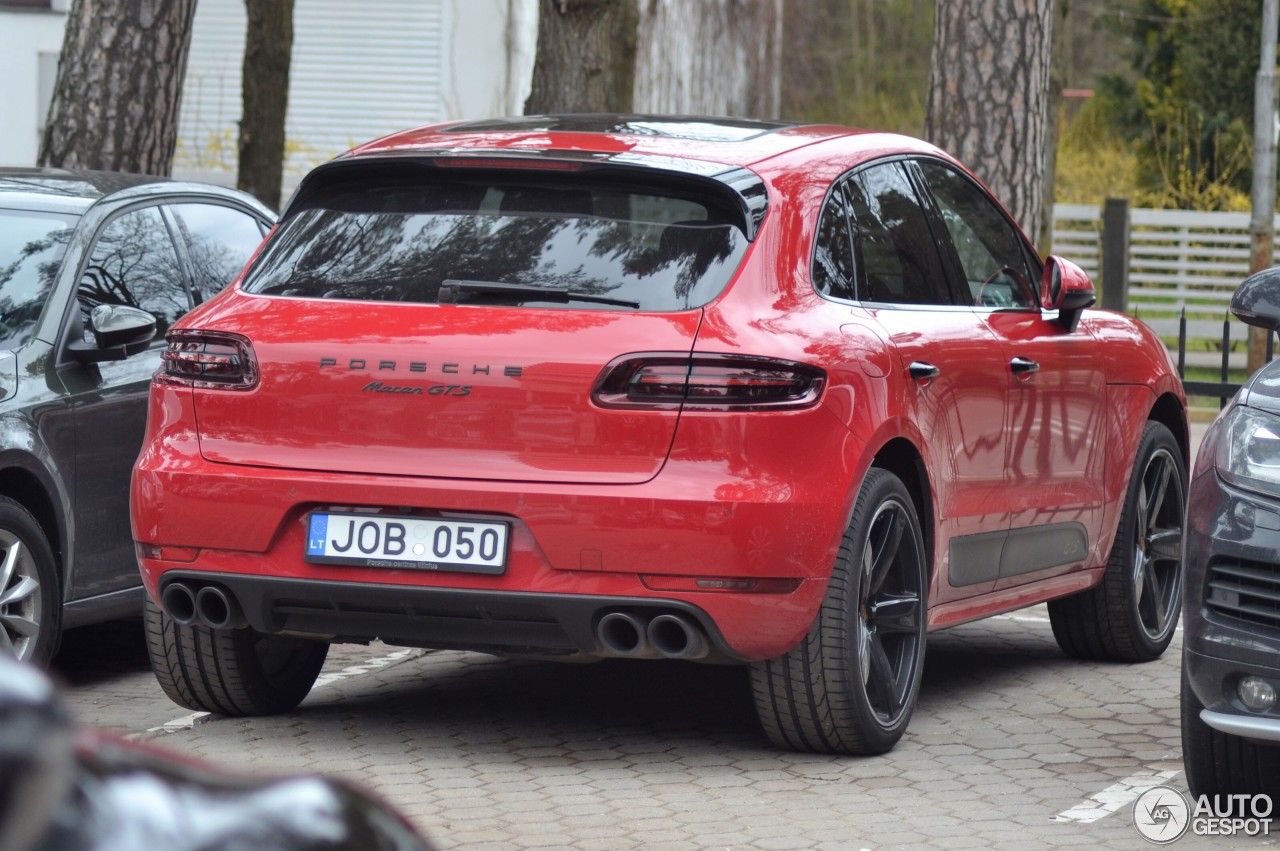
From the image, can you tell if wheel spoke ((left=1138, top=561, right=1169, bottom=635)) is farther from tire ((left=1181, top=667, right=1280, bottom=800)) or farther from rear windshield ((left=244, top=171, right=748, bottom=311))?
rear windshield ((left=244, top=171, right=748, bottom=311))

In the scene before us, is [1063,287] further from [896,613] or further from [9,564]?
[9,564]

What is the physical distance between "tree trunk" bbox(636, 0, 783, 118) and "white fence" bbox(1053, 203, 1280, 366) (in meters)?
8.37

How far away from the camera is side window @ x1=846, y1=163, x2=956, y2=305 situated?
5.84 meters

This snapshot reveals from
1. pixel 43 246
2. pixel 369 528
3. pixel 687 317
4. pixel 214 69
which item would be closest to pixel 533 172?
pixel 687 317

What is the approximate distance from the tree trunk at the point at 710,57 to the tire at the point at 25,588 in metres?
25.6

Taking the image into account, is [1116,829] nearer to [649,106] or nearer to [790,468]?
[790,468]

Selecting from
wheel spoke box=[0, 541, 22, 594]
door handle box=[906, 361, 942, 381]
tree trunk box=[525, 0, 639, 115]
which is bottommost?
wheel spoke box=[0, 541, 22, 594]

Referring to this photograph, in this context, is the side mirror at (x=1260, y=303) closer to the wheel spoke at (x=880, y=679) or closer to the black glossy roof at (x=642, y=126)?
the wheel spoke at (x=880, y=679)

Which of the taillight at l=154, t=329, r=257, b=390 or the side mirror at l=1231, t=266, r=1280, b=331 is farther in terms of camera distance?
the taillight at l=154, t=329, r=257, b=390

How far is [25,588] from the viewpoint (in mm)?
6199

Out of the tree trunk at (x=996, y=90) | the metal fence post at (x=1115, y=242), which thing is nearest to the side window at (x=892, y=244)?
the tree trunk at (x=996, y=90)

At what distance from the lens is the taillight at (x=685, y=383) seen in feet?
16.5

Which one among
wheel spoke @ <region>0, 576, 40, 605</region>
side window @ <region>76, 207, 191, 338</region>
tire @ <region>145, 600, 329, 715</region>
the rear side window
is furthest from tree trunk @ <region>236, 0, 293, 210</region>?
tire @ <region>145, 600, 329, 715</region>

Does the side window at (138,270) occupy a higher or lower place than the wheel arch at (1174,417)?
higher
